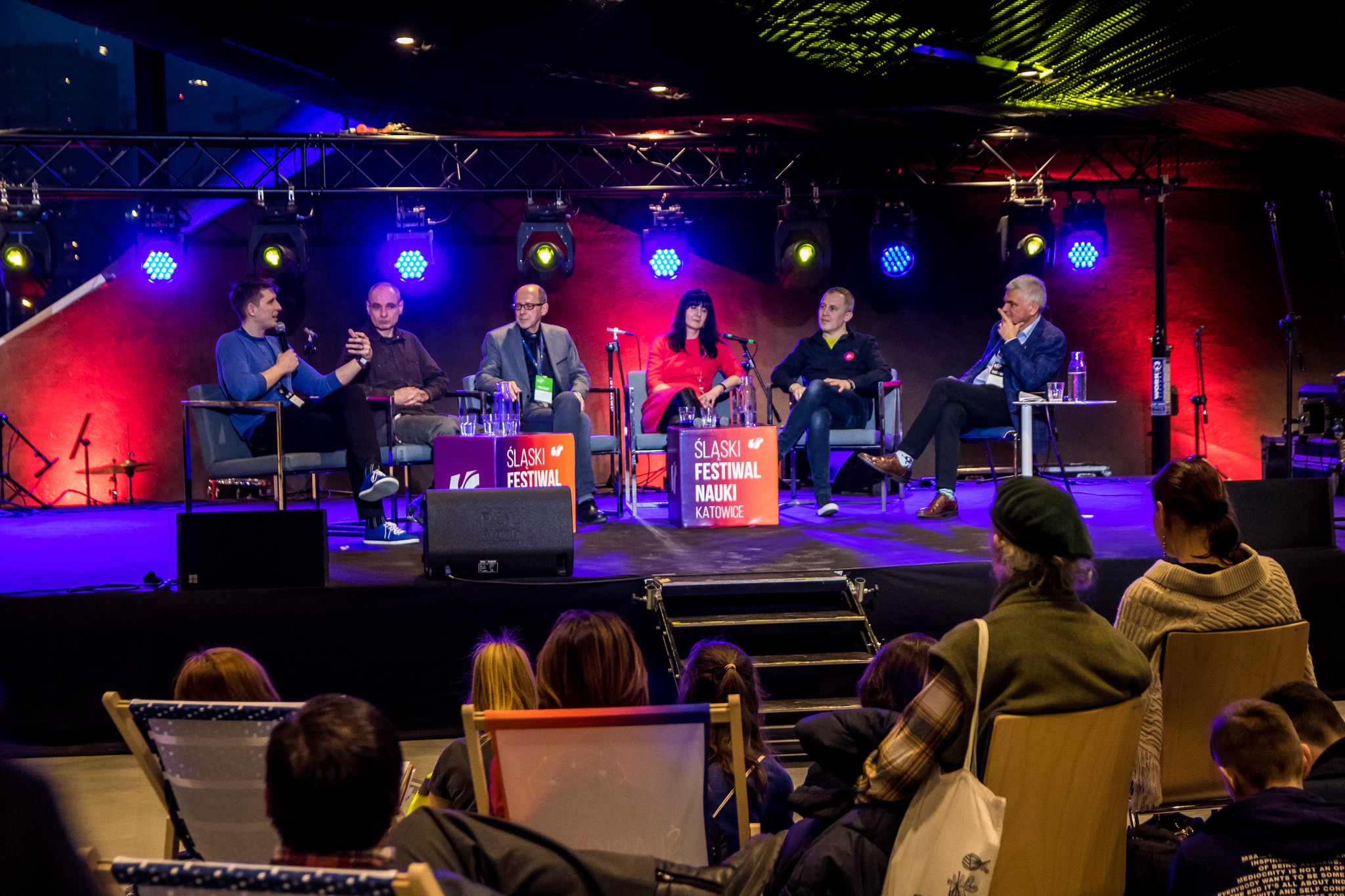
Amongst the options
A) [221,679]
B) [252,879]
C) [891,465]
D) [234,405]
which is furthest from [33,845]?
[891,465]

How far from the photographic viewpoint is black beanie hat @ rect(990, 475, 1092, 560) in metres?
1.90

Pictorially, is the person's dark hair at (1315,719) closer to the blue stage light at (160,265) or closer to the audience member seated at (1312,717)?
the audience member seated at (1312,717)

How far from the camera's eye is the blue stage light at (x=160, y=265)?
7.77 meters

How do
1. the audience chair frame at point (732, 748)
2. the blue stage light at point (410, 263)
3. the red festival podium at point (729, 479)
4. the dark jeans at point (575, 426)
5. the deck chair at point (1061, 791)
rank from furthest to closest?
the blue stage light at point (410, 263) → the dark jeans at point (575, 426) → the red festival podium at point (729, 479) → the audience chair frame at point (732, 748) → the deck chair at point (1061, 791)

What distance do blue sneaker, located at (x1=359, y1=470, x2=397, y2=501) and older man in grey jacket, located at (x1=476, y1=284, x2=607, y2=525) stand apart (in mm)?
907

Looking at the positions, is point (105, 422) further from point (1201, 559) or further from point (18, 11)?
point (1201, 559)

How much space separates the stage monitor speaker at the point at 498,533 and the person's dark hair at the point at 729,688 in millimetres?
1566

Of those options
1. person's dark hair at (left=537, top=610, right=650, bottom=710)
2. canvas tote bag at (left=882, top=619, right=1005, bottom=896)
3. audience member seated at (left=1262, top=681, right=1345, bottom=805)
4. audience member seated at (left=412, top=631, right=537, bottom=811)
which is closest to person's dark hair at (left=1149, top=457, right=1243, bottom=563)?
audience member seated at (left=1262, top=681, right=1345, bottom=805)

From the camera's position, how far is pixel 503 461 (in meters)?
5.40

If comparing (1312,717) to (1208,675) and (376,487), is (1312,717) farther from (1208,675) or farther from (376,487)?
(376,487)

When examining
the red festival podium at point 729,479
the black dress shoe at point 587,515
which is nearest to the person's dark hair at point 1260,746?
the red festival podium at point 729,479

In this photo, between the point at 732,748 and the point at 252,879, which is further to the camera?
the point at 732,748

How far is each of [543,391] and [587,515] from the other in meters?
0.81

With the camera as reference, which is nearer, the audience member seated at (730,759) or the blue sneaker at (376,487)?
the audience member seated at (730,759)
